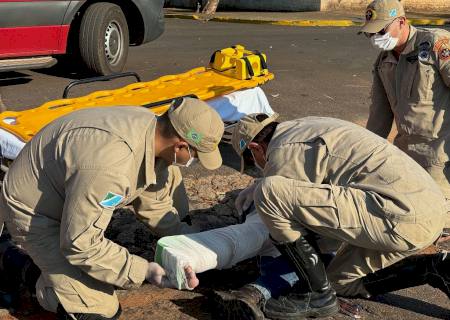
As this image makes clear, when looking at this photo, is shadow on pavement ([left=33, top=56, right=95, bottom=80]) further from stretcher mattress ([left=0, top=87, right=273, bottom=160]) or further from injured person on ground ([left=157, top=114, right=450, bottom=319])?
injured person on ground ([left=157, top=114, right=450, bottom=319])

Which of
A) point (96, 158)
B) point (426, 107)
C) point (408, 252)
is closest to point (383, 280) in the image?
point (408, 252)

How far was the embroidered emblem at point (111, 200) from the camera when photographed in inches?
118

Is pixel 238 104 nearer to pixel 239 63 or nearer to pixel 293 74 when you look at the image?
pixel 239 63

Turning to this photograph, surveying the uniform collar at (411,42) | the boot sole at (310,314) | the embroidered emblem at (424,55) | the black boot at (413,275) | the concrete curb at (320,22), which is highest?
the uniform collar at (411,42)

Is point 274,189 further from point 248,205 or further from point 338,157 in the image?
point 248,205

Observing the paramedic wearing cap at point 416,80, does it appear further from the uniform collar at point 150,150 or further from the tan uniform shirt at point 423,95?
the uniform collar at point 150,150

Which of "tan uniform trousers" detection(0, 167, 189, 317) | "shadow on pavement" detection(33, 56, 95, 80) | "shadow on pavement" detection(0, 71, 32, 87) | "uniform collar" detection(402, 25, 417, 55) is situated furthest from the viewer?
"shadow on pavement" detection(33, 56, 95, 80)

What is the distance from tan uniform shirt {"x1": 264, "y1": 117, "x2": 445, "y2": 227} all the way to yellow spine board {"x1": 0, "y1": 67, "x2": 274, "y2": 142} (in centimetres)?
194

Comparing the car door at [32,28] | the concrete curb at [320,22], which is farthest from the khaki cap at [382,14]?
the concrete curb at [320,22]

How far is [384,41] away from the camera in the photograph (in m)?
4.50

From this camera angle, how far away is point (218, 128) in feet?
10.8

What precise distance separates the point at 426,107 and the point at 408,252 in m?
1.36

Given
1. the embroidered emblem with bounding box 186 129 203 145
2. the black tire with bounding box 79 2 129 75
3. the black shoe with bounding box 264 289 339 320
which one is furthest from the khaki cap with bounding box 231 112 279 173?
the black tire with bounding box 79 2 129 75

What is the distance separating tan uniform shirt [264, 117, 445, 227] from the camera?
3348mm
